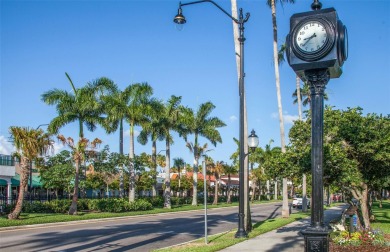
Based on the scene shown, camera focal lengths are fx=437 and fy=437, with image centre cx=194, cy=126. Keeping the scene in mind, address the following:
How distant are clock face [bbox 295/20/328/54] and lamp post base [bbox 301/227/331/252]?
2261 millimetres

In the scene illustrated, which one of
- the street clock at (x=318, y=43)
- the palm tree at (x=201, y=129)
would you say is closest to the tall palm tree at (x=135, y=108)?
the palm tree at (x=201, y=129)

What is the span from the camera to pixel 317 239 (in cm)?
507

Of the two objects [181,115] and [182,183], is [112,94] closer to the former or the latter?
[181,115]

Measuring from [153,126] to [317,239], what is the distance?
129 feet

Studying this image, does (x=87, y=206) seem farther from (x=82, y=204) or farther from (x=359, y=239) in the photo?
(x=359, y=239)

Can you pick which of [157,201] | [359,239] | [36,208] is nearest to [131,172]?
[157,201]

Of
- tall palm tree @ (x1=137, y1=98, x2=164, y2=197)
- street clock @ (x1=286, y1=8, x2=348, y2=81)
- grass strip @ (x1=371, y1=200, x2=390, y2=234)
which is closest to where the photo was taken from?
street clock @ (x1=286, y1=8, x2=348, y2=81)

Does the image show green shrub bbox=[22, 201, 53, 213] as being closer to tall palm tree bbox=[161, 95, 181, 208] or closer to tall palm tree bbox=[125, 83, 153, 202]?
tall palm tree bbox=[125, 83, 153, 202]

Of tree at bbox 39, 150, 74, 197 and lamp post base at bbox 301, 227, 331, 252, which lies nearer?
lamp post base at bbox 301, 227, 331, 252

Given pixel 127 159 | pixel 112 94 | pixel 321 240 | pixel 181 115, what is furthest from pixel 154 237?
pixel 181 115

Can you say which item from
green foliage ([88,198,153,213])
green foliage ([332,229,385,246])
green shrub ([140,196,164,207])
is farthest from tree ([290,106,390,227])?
green shrub ([140,196,164,207])

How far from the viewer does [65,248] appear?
47.2ft

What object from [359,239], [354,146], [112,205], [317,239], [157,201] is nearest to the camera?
[317,239]

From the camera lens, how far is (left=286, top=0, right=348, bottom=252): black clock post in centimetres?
525
